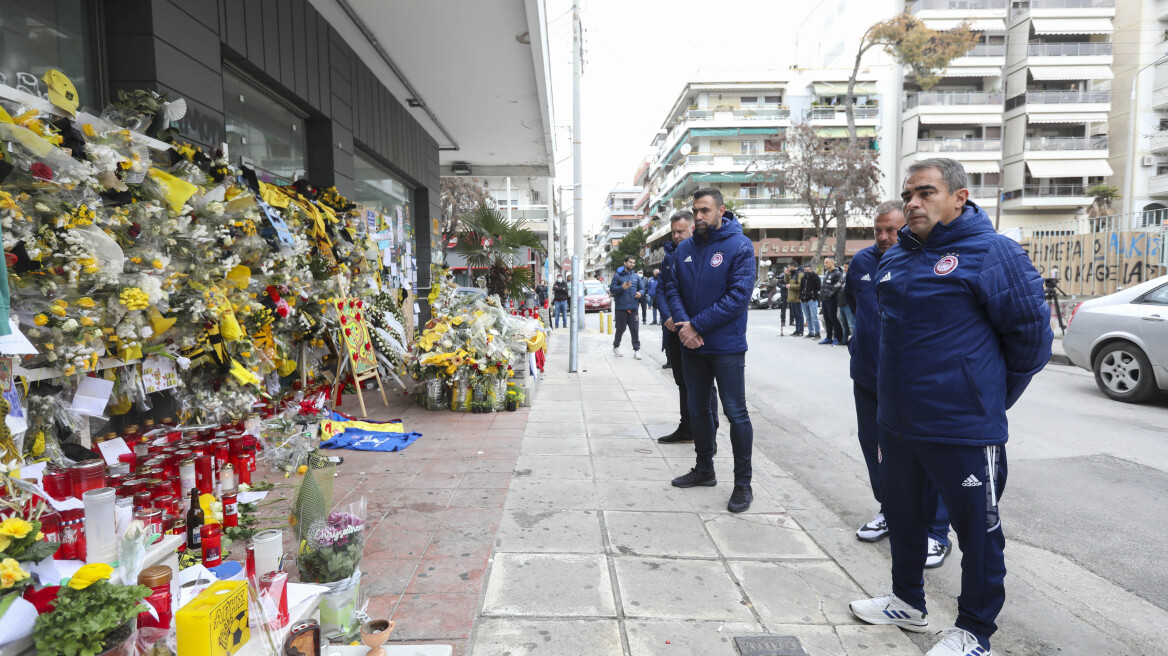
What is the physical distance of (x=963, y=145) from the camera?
42875 millimetres

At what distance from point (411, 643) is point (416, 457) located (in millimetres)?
2643

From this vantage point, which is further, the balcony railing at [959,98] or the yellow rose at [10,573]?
the balcony railing at [959,98]

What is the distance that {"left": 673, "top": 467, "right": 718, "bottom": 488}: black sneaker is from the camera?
4.32 metres

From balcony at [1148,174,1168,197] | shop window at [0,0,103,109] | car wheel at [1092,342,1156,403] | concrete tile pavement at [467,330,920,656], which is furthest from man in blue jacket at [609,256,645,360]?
balcony at [1148,174,1168,197]

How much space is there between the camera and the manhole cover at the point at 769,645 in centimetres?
236

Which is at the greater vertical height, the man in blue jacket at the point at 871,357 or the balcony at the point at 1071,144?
the balcony at the point at 1071,144

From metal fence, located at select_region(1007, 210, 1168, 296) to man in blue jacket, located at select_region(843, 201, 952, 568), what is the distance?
600 inches

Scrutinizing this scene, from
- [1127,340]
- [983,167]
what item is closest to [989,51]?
[983,167]

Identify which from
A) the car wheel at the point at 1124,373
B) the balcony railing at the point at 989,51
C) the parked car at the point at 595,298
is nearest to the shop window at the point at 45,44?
the car wheel at the point at 1124,373

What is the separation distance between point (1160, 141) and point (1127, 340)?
42830 millimetres

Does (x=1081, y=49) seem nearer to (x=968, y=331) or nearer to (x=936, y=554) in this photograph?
(x=936, y=554)

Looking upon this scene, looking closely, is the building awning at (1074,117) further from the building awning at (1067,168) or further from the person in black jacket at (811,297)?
the person in black jacket at (811,297)

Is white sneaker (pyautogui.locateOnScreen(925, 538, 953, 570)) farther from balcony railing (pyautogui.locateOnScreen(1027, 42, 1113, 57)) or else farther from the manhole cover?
balcony railing (pyautogui.locateOnScreen(1027, 42, 1113, 57))

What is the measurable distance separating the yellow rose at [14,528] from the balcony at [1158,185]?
167 feet
